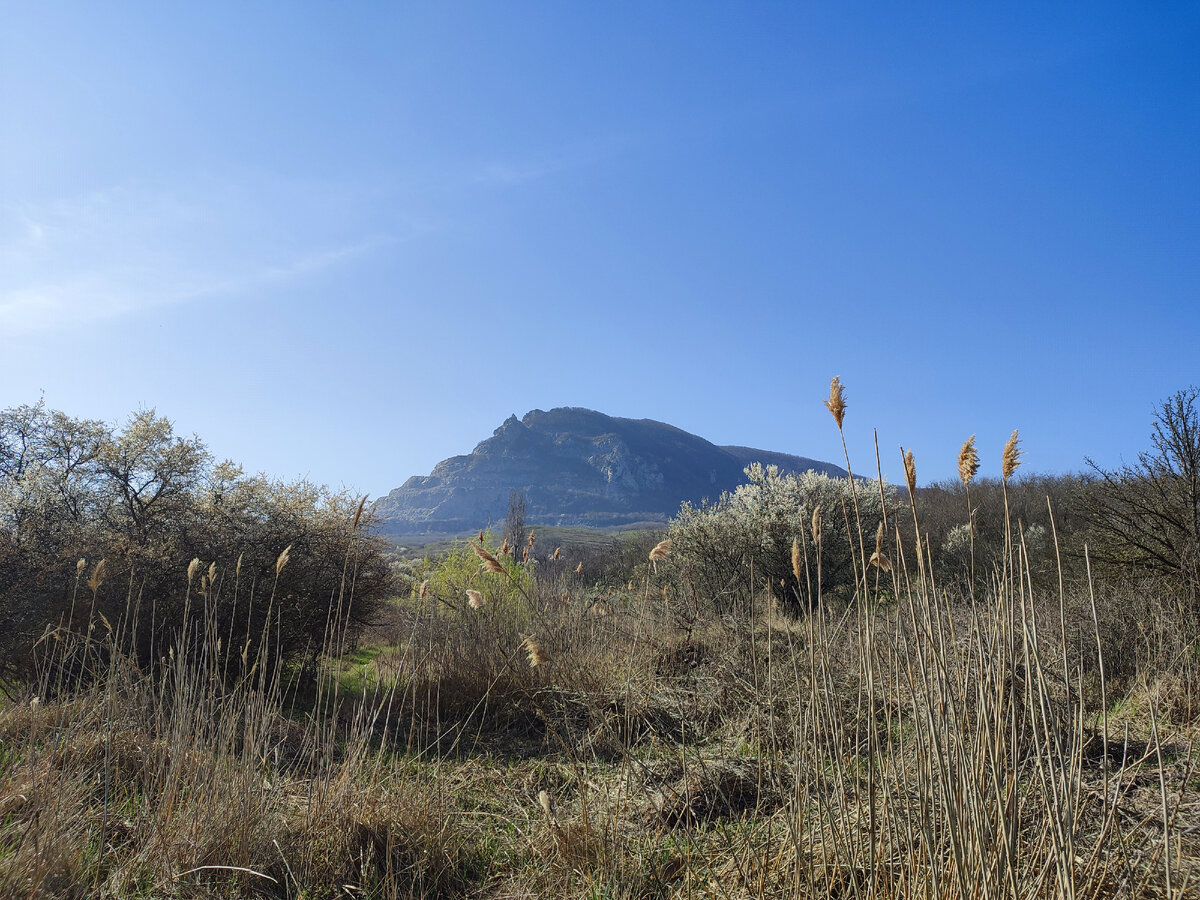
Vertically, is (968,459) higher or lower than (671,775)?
higher

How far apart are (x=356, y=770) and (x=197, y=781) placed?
0.63m

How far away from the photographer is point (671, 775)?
362cm

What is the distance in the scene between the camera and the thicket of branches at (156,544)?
5.51m

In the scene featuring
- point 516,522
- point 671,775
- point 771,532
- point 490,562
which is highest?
point 516,522

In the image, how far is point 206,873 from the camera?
2562 mm

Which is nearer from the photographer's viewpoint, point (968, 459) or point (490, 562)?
point (968, 459)

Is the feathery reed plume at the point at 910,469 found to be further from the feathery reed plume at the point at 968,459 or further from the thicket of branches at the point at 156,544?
the thicket of branches at the point at 156,544

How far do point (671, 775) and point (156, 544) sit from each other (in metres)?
5.14

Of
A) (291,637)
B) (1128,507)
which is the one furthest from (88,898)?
(1128,507)

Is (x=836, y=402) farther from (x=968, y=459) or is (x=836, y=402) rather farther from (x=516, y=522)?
(x=516, y=522)

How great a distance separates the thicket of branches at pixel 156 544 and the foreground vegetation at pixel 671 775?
0.19m

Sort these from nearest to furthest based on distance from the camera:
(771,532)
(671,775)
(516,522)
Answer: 1. (671,775)
2. (771,532)
3. (516,522)

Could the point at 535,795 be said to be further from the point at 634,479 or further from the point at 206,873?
the point at 634,479

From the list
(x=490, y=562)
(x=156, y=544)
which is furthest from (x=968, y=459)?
(x=156, y=544)
